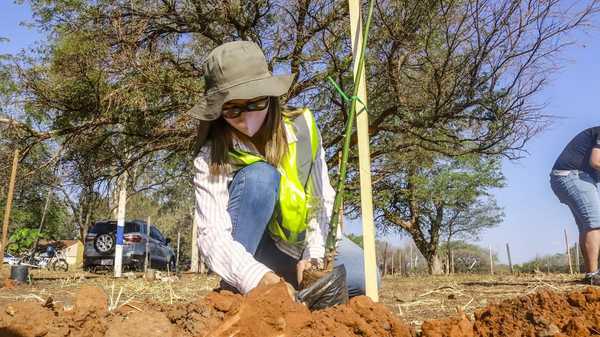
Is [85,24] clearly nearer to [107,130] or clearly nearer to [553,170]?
[107,130]

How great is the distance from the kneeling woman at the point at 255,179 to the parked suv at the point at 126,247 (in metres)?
11.3

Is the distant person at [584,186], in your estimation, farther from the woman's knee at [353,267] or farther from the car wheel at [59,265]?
the car wheel at [59,265]

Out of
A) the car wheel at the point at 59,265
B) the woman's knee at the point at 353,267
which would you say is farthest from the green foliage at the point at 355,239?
the car wheel at the point at 59,265

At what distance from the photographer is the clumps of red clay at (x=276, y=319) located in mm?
1180

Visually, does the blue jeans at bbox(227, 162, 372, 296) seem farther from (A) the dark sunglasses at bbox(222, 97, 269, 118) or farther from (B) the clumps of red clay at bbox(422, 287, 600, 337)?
(B) the clumps of red clay at bbox(422, 287, 600, 337)

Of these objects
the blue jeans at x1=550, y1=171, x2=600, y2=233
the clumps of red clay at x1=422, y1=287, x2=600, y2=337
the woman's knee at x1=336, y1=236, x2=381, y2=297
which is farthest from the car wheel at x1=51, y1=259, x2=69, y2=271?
the clumps of red clay at x1=422, y1=287, x2=600, y2=337

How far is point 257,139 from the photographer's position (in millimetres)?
2174

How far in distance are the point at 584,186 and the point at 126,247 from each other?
1286 cm

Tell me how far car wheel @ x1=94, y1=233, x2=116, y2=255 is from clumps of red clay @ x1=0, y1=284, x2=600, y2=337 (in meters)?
13.3

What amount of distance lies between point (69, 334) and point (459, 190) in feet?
71.2

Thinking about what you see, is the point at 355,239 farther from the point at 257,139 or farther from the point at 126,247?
the point at 257,139

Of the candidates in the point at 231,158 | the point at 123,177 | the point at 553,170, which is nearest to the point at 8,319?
the point at 231,158

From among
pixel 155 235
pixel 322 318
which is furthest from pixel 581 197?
pixel 155 235

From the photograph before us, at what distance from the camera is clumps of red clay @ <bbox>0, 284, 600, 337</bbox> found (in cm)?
118
